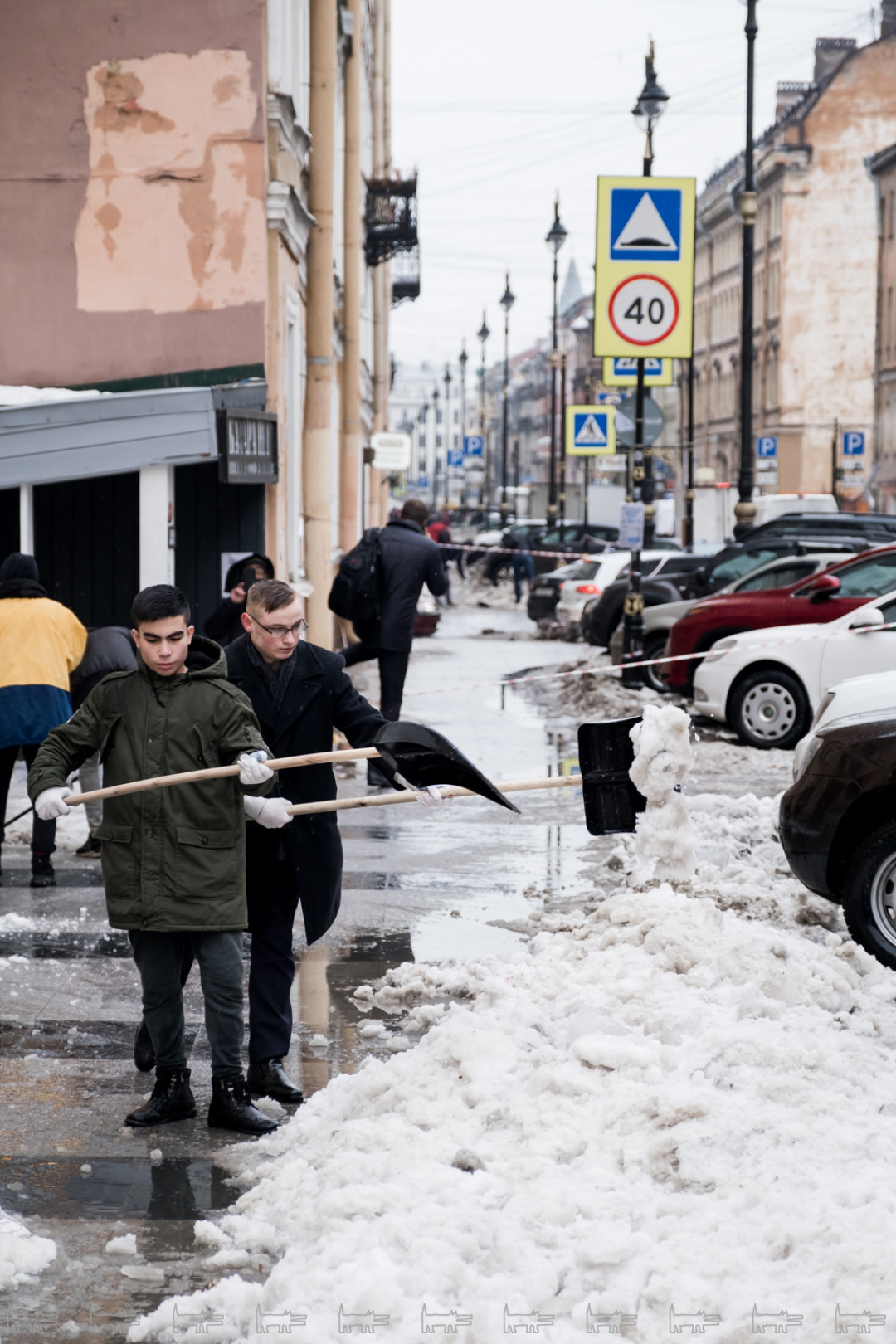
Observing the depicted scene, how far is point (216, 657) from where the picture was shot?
5.70 meters

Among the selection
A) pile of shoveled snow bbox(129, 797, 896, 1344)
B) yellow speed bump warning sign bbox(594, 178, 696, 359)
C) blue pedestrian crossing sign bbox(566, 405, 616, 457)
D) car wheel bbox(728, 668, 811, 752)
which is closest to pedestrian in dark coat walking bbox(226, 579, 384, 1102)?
pile of shoveled snow bbox(129, 797, 896, 1344)

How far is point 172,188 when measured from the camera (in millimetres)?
13656

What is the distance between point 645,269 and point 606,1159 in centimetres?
1290

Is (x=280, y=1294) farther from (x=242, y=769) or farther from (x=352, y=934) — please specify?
(x=352, y=934)

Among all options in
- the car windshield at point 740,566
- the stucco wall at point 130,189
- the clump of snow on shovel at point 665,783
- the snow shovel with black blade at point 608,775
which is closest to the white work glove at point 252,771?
the snow shovel with black blade at point 608,775

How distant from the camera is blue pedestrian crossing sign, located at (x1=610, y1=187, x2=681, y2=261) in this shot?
16203 millimetres

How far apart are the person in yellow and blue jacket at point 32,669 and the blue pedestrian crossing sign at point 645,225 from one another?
8.75 metres

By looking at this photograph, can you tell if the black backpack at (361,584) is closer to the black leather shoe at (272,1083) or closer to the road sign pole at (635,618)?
the road sign pole at (635,618)

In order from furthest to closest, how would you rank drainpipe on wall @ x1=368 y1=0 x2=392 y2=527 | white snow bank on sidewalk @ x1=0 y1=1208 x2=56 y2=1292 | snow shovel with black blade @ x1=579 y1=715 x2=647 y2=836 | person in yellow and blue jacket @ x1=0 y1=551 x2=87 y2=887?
1. drainpipe on wall @ x1=368 y1=0 x2=392 y2=527
2. person in yellow and blue jacket @ x1=0 y1=551 x2=87 y2=887
3. snow shovel with black blade @ x1=579 y1=715 x2=647 y2=836
4. white snow bank on sidewalk @ x1=0 y1=1208 x2=56 y2=1292

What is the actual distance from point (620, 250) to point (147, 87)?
4.90 meters

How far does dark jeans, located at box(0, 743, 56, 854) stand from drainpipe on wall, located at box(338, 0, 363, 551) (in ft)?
46.9

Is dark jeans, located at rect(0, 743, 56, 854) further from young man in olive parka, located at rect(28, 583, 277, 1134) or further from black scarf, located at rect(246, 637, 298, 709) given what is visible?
young man in olive parka, located at rect(28, 583, 277, 1134)

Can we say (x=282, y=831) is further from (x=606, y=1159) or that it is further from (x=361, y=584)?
(x=361, y=584)

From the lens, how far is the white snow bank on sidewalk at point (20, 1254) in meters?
4.34
